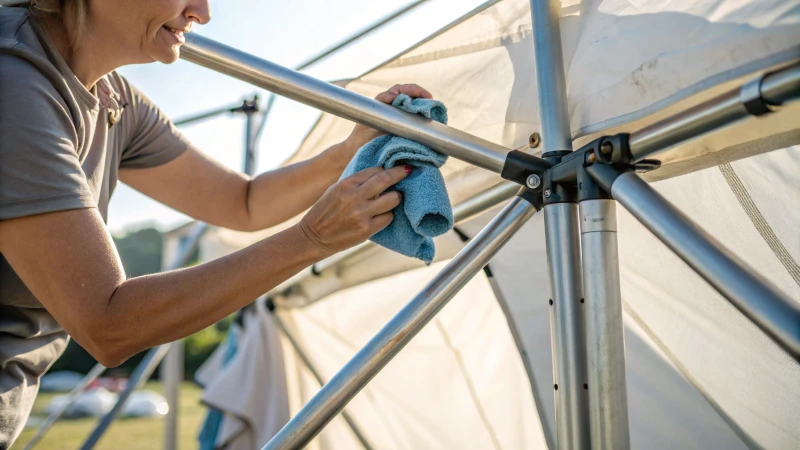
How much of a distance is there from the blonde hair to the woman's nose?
0.17 meters

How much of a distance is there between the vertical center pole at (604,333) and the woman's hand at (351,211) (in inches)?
11.8

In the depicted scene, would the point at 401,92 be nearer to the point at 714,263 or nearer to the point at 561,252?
the point at 561,252

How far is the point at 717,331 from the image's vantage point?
4.72 feet

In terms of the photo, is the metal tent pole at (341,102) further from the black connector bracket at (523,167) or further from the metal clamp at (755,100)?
the metal clamp at (755,100)

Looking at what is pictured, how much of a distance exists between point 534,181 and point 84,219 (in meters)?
0.70

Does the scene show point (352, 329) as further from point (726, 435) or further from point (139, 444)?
point (139, 444)

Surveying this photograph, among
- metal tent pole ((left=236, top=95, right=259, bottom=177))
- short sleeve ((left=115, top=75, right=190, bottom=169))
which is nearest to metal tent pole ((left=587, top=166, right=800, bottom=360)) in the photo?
short sleeve ((left=115, top=75, right=190, bottom=169))

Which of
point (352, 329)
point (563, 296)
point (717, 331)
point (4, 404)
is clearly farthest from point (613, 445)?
point (352, 329)

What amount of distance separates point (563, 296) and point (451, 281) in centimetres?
19

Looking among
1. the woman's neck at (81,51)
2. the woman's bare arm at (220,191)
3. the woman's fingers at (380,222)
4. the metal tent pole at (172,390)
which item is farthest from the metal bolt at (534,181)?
the metal tent pole at (172,390)

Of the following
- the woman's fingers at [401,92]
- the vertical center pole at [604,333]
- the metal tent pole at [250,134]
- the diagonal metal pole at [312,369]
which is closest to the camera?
the vertical center pole at [604,333]

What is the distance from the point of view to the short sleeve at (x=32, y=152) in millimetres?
970

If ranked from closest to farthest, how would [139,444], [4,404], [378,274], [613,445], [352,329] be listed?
[613,445]
[4,404]
[378,274]
[352,329]
[139,444]

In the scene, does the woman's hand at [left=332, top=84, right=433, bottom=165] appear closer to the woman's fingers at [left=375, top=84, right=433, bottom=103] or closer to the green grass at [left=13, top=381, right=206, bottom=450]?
the woman's fingers at [left=375, top=84, right=433, bottom=103]
